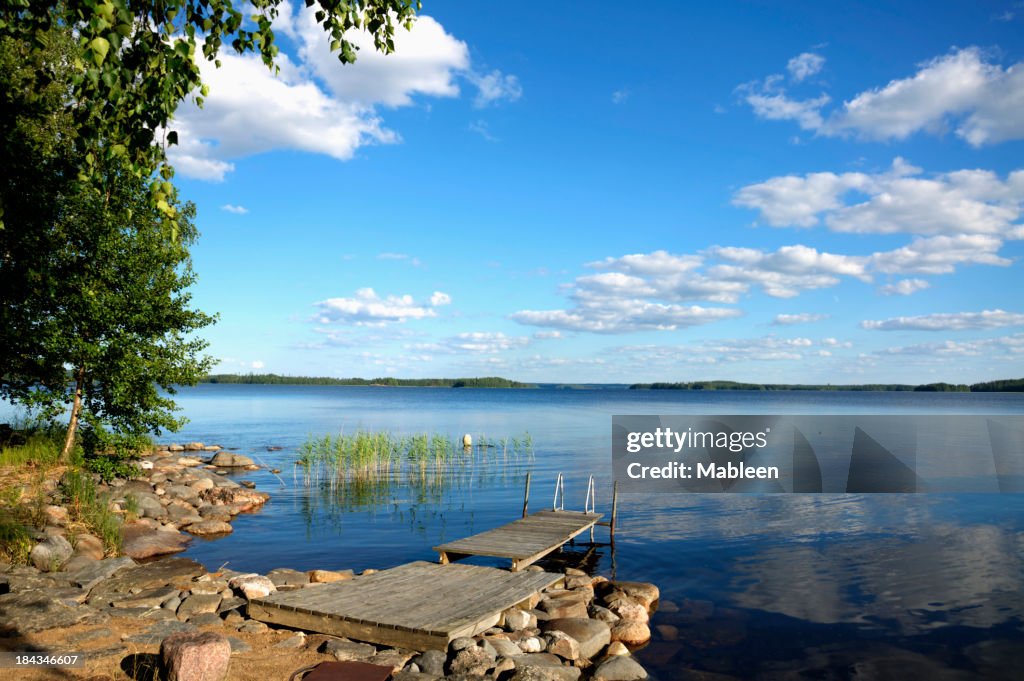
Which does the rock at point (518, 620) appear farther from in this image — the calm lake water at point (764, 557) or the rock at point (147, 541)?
the rock at point (147, 541)

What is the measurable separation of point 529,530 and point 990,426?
6980 centimetres

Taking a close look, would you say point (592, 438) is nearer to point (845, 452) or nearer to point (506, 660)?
point (845, 452)

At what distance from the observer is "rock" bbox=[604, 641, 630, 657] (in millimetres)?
11543

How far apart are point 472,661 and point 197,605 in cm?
479

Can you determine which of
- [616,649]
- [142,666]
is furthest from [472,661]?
[142,666]

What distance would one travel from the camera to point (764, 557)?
774 inches

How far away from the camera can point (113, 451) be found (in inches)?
773

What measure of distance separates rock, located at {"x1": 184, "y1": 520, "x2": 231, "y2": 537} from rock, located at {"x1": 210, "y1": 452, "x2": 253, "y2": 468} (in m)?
13.2

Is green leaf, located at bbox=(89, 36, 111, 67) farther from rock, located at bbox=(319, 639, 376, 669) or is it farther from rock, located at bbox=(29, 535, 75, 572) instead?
rock, located at bbox=(29, 535, 75, 572)

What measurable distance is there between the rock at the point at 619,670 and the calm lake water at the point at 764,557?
1.07 metres

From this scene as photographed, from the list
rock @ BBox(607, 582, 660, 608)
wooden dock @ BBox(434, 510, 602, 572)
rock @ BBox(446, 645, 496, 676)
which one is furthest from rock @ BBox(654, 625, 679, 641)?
rock @ BBox(446, 645, 496, 676)

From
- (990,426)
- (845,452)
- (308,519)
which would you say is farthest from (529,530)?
(990,426)

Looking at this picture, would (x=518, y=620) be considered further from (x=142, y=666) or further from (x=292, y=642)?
(x=142, y=666)

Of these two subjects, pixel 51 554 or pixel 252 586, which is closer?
pixel 252 586
